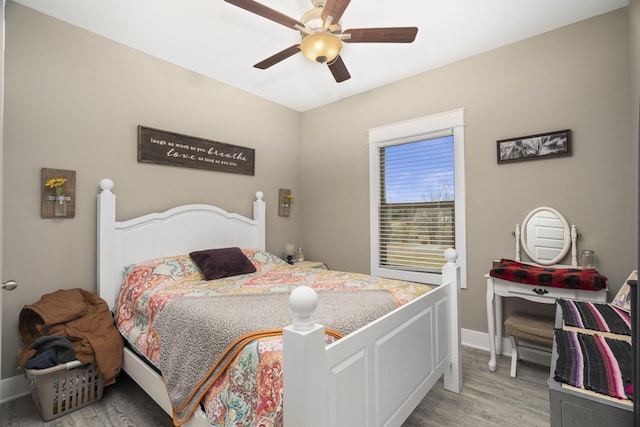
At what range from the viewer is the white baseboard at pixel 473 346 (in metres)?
2.19

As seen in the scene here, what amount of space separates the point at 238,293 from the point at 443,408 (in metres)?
1.53

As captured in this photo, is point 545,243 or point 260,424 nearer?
point 260,424

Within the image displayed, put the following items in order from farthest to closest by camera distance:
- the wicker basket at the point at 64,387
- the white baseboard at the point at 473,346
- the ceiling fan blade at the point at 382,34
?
1. the white baseboard at the point at 473,346
2. the ceiling fan blade at the point at 382,34
3. the wicker basket at the point at 64,387

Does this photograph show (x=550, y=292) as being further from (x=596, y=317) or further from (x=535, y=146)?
(x=535, y=146)

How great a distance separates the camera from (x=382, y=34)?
2.09 meters

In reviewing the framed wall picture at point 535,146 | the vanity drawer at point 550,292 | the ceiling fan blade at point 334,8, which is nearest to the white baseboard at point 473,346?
the vanity drawer at point 550,292

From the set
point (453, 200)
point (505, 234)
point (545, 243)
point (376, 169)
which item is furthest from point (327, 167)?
point (545, 243)

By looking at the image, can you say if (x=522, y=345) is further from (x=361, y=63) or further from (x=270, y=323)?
(x=361, y=63)

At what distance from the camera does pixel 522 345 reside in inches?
106

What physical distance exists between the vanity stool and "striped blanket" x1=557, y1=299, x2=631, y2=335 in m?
0.68

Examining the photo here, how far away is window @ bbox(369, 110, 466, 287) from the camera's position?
3115mm

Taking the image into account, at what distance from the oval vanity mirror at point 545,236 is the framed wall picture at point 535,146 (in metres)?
0.45

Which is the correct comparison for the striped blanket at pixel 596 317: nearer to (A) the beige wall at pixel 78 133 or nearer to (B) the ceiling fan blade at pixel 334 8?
(B) the ceiling fan blade at pixel 334 8

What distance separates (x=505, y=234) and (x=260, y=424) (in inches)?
100
